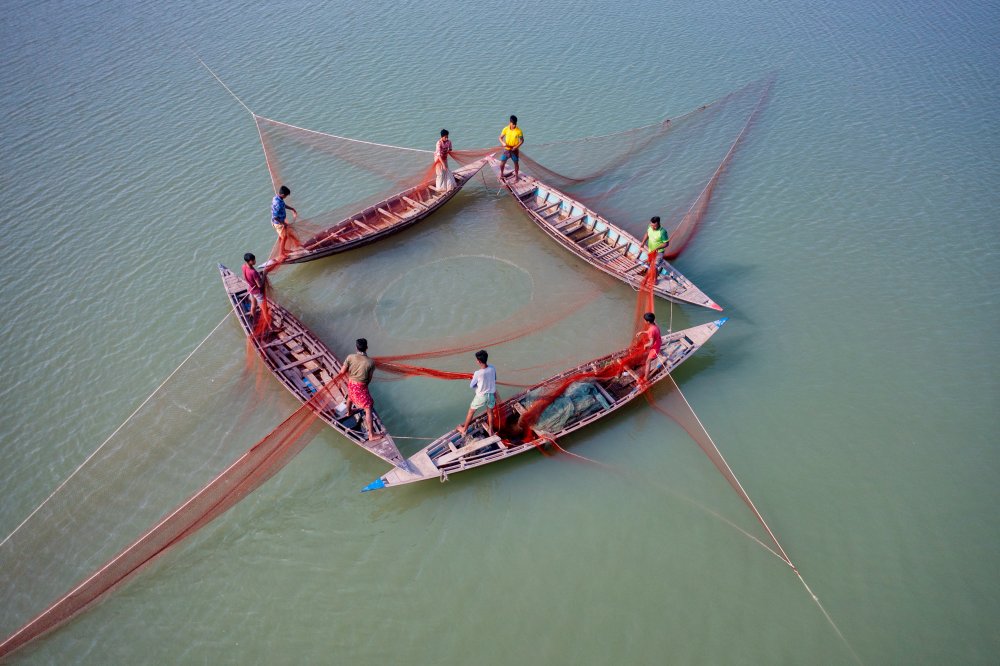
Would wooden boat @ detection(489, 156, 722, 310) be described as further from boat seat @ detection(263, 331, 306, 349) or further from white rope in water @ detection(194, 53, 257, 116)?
white rope in water @ detection(194, 53, 257, 116)

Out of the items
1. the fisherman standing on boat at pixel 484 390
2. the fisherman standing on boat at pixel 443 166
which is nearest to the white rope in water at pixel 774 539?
the fisherman standing on boat at pixel 484 390

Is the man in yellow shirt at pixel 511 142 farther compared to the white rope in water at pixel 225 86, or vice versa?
the white rope in water at pixel 225 86

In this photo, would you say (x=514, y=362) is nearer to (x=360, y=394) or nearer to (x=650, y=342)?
(x=650, y=342)

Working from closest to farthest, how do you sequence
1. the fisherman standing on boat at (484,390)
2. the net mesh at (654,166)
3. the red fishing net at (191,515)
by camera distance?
the red fishing net at (191,515)
the fisherman standing on boat at (484,390)
the net mesh at (654,166)

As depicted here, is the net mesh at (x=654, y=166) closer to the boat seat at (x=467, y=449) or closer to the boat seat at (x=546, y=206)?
the boat seat at (x=546, y=206)

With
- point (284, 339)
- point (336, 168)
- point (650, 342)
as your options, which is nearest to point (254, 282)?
point (284, 339)

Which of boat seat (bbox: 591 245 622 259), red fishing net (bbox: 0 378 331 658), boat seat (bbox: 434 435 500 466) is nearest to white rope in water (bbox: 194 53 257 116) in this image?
boat seat (bbox: 591 245 622 259)
